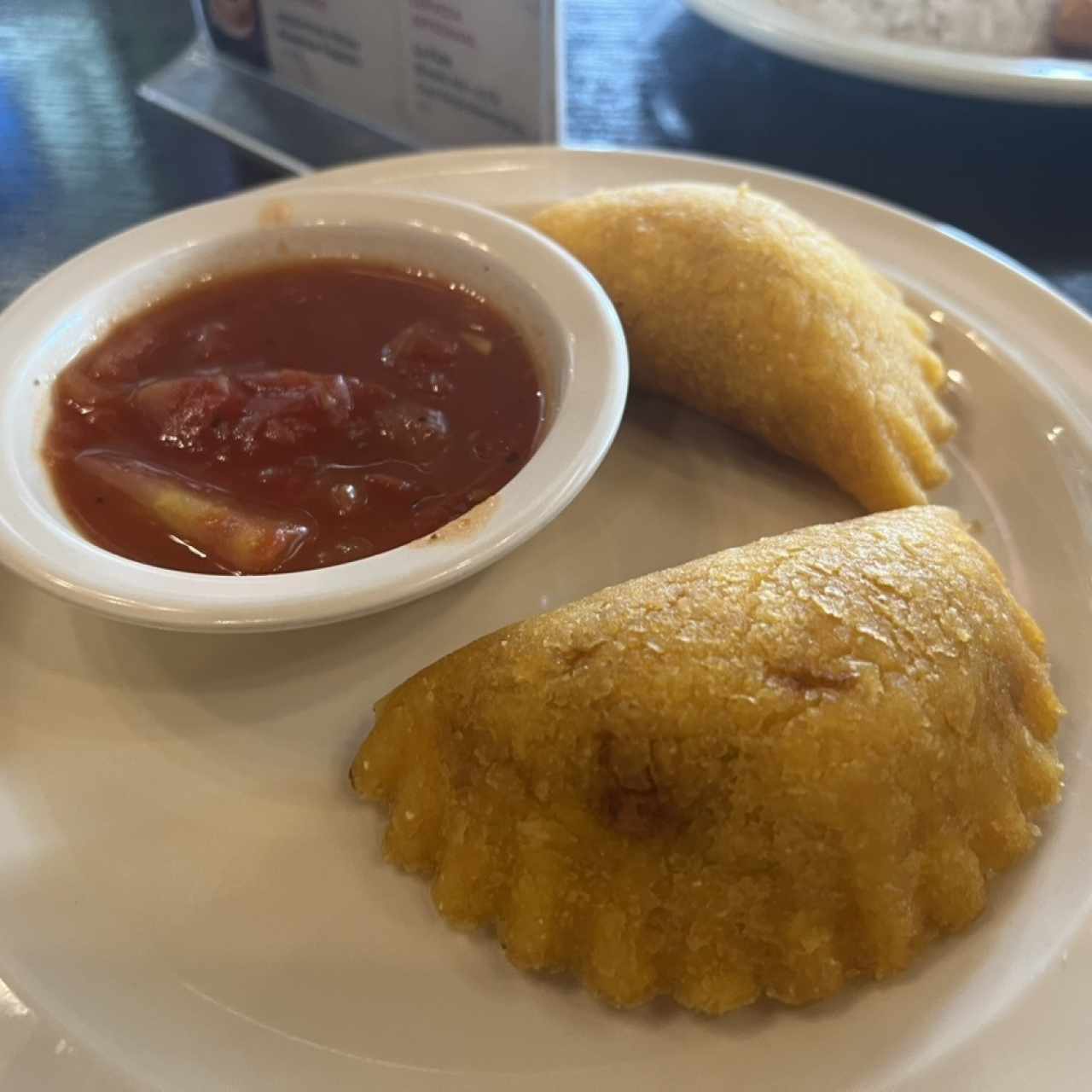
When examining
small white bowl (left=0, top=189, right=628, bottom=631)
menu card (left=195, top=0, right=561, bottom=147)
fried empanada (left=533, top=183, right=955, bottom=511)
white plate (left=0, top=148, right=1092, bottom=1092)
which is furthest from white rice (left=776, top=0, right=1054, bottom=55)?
small white bowl (left=0, top=189, right=628, bottom=631)

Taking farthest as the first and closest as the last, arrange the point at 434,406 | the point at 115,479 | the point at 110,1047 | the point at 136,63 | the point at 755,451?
the point at 136,63
the point at 755,451
the point at 434,406
the point at 115,479
the point at 110,1047

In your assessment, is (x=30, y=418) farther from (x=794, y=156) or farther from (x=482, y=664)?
(x=794, y=156)

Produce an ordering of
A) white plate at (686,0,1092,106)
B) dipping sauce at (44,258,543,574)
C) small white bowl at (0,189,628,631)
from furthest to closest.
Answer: white plate at (686,0,1092,106)
dipping sauce at (44,258,543,574)
small white bowl at (0,189,628,631)

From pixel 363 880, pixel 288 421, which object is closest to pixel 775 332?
pixel 288 421

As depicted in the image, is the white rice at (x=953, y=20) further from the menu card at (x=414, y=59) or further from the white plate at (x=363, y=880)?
the white plate at (x=363, y=880)

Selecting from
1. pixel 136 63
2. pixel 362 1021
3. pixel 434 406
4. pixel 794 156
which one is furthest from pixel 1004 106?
pixel 362 1021

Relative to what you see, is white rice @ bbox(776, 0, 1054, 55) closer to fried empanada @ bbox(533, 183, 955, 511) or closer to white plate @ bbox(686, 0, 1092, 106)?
white plate @ bbox(686, 0, 1092, 106)
